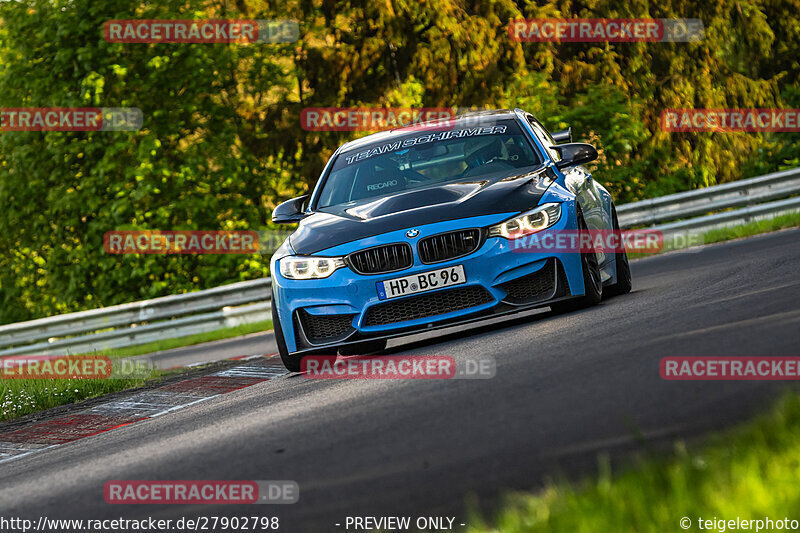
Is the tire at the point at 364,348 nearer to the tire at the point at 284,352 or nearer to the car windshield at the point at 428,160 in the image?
the tire at the point at 284,352

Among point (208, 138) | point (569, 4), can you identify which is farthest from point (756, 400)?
point (569, 4)

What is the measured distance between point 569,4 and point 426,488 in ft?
95.2

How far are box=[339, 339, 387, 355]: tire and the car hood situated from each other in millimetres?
735

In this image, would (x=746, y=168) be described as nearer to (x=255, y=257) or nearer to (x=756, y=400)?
(x=255, y=257)

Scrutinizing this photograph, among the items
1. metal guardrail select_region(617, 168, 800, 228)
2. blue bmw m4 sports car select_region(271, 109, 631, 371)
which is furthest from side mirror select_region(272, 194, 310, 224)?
metal guardrail select_region(617, 168, 800, 228)

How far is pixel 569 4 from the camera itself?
104 ft
